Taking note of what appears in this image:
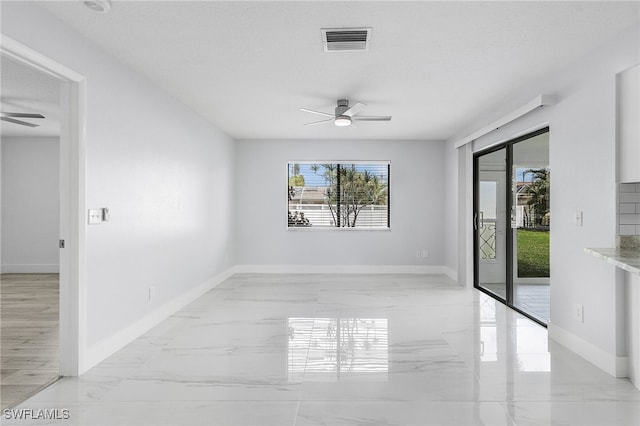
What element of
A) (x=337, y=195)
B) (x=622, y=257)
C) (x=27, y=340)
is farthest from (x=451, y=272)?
(x=27, y=340)

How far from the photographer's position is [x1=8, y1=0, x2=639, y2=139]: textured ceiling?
8.41 ft

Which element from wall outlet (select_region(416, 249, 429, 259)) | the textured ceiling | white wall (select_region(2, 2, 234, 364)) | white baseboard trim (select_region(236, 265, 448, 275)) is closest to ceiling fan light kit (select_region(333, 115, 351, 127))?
the textured ceiling

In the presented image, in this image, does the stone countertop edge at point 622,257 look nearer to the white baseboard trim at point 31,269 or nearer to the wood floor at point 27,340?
the wood floor at point 27,340

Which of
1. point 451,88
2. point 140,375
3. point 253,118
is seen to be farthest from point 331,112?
point 140,375

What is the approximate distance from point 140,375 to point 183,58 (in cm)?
255

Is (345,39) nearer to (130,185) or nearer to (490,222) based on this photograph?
(130,185)

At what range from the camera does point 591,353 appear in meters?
3.15

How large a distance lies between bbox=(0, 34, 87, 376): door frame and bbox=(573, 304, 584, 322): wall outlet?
389 cm

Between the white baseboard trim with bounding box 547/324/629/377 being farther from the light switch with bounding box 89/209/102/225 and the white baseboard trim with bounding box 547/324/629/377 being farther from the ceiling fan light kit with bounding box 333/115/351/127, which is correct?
the light switch with bounding box 89/209/102/225

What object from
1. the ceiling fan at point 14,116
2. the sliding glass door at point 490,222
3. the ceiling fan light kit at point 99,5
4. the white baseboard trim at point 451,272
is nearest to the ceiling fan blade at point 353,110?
the sliding glass door at point 490,222

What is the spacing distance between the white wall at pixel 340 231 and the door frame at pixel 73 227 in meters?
4.57

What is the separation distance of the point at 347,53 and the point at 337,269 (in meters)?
4.81

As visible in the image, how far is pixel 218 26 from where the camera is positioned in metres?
2.80

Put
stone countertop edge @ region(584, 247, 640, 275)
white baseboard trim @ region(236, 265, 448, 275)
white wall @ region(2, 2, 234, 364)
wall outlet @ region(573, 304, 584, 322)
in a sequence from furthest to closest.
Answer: white baseboard trim @ region(236, 265, 448, 275) → wall outlet @ region(573, 304, 584, 322) → white wall @ region(2, 2, 234, 364) → stone countertop edge @ region(584, 247, 640, 275)
